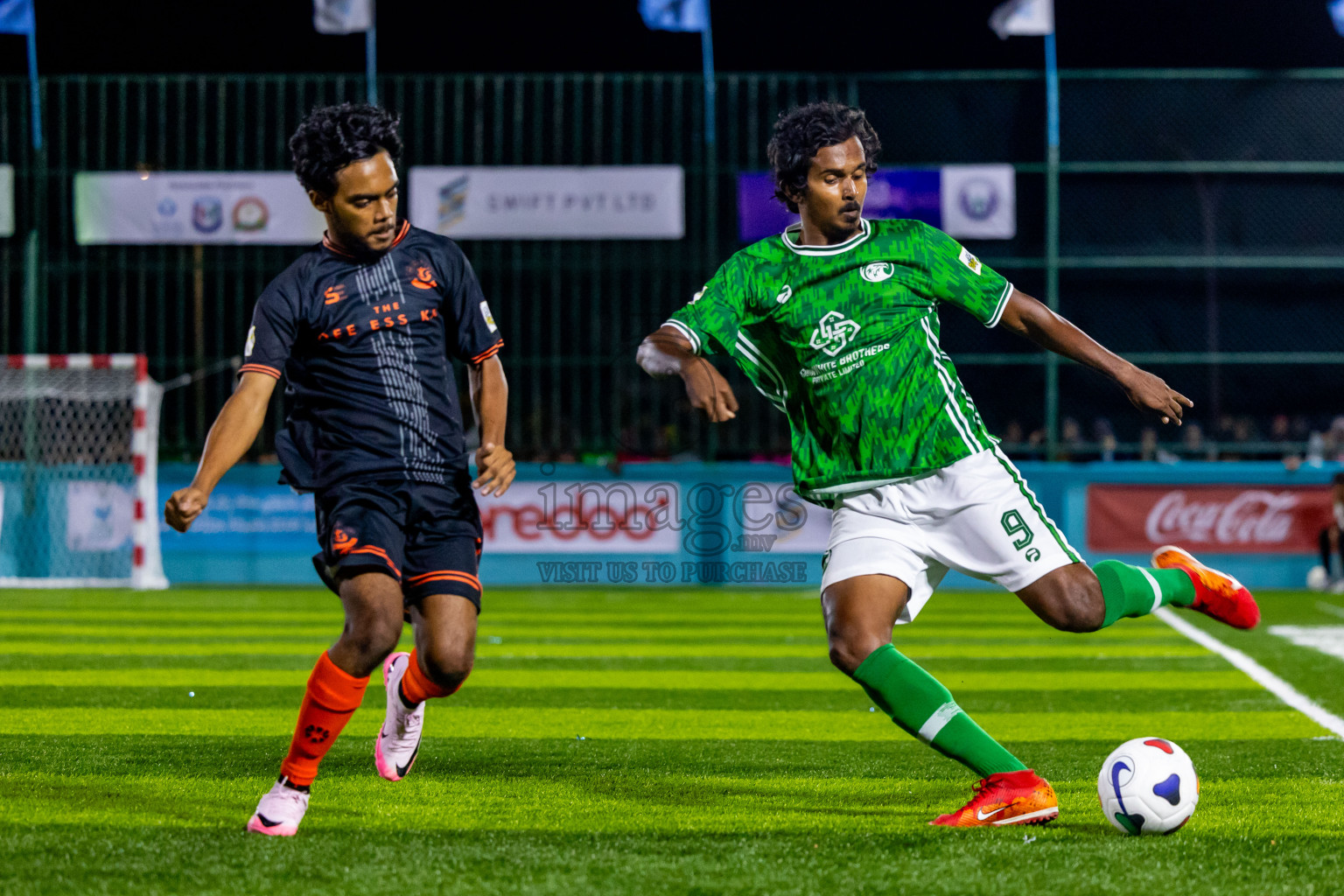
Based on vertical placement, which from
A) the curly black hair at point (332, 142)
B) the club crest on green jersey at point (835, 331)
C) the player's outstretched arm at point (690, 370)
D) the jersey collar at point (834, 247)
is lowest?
the player's outstretched arm at point (690, 370)

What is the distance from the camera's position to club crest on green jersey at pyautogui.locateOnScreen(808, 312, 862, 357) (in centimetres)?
429

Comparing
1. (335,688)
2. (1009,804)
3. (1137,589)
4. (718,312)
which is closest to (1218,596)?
(1137,589)

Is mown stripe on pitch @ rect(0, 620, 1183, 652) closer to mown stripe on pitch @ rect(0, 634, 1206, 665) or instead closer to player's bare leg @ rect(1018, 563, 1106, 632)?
mown stripe on pitch @ rect(0, 634, 1206, 665)

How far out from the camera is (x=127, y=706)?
7.11m

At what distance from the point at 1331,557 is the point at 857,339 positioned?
12.8 metres

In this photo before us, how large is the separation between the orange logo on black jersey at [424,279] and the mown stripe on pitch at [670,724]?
7.70 ft

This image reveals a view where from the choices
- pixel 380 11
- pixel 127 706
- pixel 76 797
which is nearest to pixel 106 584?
pixel 127 706

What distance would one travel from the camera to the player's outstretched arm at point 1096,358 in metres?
4.25

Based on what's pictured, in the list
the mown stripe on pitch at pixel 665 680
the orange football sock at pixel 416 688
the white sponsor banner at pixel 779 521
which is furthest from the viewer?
the white sponsor banner at pixel 779 521

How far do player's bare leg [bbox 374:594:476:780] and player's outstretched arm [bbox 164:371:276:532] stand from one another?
69cm

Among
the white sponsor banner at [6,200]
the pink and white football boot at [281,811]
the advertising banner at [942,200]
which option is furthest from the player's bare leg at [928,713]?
the white sponsor banner at [6,200]

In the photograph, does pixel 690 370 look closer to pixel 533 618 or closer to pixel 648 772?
pixel 648 772

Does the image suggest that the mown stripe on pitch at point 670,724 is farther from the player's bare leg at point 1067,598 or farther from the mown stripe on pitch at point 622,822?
the player's bare leg at point 1067,598

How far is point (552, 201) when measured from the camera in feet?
55.6
